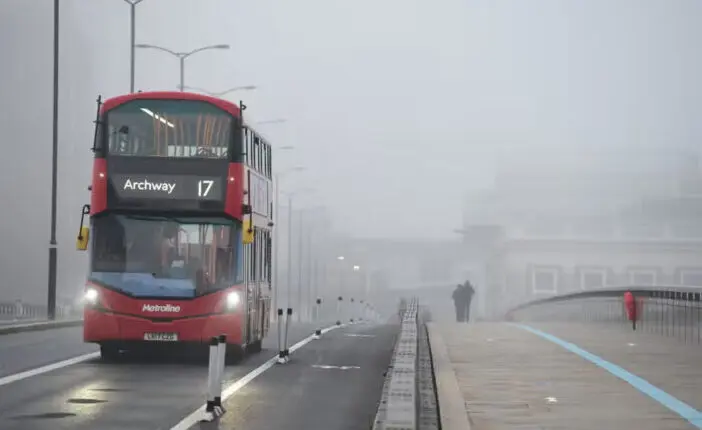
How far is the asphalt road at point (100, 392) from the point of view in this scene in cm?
1360

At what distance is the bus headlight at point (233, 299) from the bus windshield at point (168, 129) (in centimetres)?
227

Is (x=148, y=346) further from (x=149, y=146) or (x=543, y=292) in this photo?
(x=543, y=292)

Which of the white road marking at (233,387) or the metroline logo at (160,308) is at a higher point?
the metroline logo at (160,308)

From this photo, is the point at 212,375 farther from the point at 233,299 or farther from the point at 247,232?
the point at 247,232

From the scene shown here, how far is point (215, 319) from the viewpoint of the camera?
21.9 meters

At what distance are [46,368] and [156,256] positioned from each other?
2.64 meters

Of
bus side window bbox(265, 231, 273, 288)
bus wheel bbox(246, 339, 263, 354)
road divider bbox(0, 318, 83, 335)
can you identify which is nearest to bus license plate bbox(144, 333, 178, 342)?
bus wheel bbox(246, 339, 263, 354)

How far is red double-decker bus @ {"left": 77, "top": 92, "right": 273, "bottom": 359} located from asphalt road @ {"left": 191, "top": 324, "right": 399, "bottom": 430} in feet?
5.91

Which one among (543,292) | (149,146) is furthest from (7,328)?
(543,292)

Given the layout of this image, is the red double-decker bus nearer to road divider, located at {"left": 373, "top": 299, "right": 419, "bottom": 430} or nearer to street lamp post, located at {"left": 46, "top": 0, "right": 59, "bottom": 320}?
road divider, located at {"left": 373, "top": 299, "right": 419, "bottom": 430}

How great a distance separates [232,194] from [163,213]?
1.15m

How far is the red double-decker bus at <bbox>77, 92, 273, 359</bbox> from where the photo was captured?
2175 cm

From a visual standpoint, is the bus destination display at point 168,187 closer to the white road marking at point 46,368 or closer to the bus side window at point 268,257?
the white road marking at point 46,368

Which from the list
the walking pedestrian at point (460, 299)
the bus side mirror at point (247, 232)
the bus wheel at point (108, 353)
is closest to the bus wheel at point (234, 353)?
the bus side mirror at point (247, 232)
